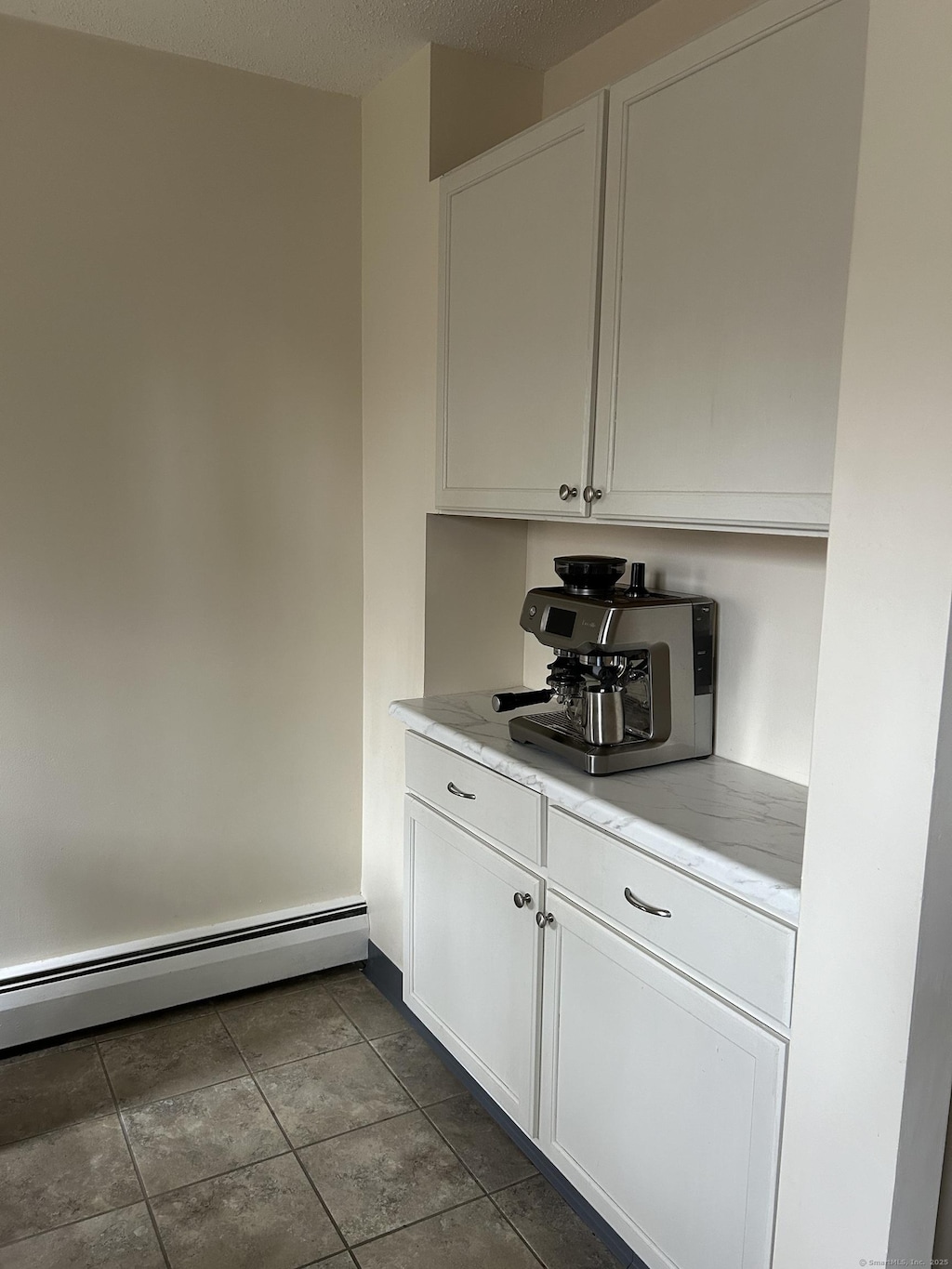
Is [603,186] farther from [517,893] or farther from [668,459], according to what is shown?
[517,893]

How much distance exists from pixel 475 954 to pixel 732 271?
1544 millimetres

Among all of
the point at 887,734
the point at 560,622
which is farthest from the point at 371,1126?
the point at 887,734

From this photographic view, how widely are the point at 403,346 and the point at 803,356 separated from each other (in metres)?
1.35

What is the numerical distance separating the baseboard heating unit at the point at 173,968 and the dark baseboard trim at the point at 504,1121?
14 cm

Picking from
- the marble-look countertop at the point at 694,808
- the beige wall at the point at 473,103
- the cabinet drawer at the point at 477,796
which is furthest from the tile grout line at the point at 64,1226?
the beige wall at the point at 473,103

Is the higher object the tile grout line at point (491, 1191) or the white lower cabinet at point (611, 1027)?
the white lower cabinet at point (611, 1027)

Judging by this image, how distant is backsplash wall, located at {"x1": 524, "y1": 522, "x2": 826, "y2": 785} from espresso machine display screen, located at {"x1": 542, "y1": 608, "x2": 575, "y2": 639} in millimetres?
333

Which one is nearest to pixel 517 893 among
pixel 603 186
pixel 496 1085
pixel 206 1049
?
pixel 496 1085

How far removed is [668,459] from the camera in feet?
5.93

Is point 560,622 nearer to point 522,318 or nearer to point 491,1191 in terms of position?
point 522,318

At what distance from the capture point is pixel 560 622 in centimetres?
203

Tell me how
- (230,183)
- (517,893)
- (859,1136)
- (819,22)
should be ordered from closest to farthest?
(859,1136), (819,22), (517,893), (230,183)

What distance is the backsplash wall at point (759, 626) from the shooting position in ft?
6.26

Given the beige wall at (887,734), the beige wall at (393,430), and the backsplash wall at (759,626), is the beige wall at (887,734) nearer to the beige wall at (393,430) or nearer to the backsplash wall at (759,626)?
the backsplash wall at (759,626)
